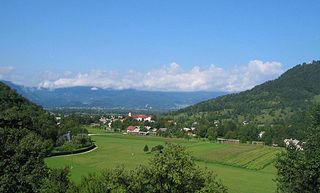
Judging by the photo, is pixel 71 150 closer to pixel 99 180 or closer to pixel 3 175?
pixel 3 175

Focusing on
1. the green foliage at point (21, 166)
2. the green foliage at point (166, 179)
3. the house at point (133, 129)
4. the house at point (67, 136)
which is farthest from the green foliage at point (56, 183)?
the house at point (133, 129)

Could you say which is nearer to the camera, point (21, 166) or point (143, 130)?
point (21, 166)

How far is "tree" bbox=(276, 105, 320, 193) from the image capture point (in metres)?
27.4

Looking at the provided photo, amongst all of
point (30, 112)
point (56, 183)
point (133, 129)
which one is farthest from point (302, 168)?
point (133, 129)

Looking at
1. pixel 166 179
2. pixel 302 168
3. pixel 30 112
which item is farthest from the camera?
pixel 30 112

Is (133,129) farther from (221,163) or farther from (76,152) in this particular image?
(221,163)

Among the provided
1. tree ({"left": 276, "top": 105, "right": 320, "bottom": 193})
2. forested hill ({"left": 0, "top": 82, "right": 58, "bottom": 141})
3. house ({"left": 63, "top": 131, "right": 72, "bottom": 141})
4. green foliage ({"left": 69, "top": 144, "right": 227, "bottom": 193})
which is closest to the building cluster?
house ({"left": 63, "top": 131, "right": 72, "bottom": 141})

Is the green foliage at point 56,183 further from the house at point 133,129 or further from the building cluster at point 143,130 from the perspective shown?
the house at point 133,129

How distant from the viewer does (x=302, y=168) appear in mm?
27859

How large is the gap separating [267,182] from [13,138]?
3527cm

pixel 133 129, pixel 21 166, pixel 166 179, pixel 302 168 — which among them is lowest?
pixel 133 129

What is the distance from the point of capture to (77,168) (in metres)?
61.7

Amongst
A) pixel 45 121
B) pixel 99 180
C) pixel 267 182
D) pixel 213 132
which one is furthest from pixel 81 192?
pixel 213 132

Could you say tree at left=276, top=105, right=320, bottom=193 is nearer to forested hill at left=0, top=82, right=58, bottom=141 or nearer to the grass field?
the grass field
